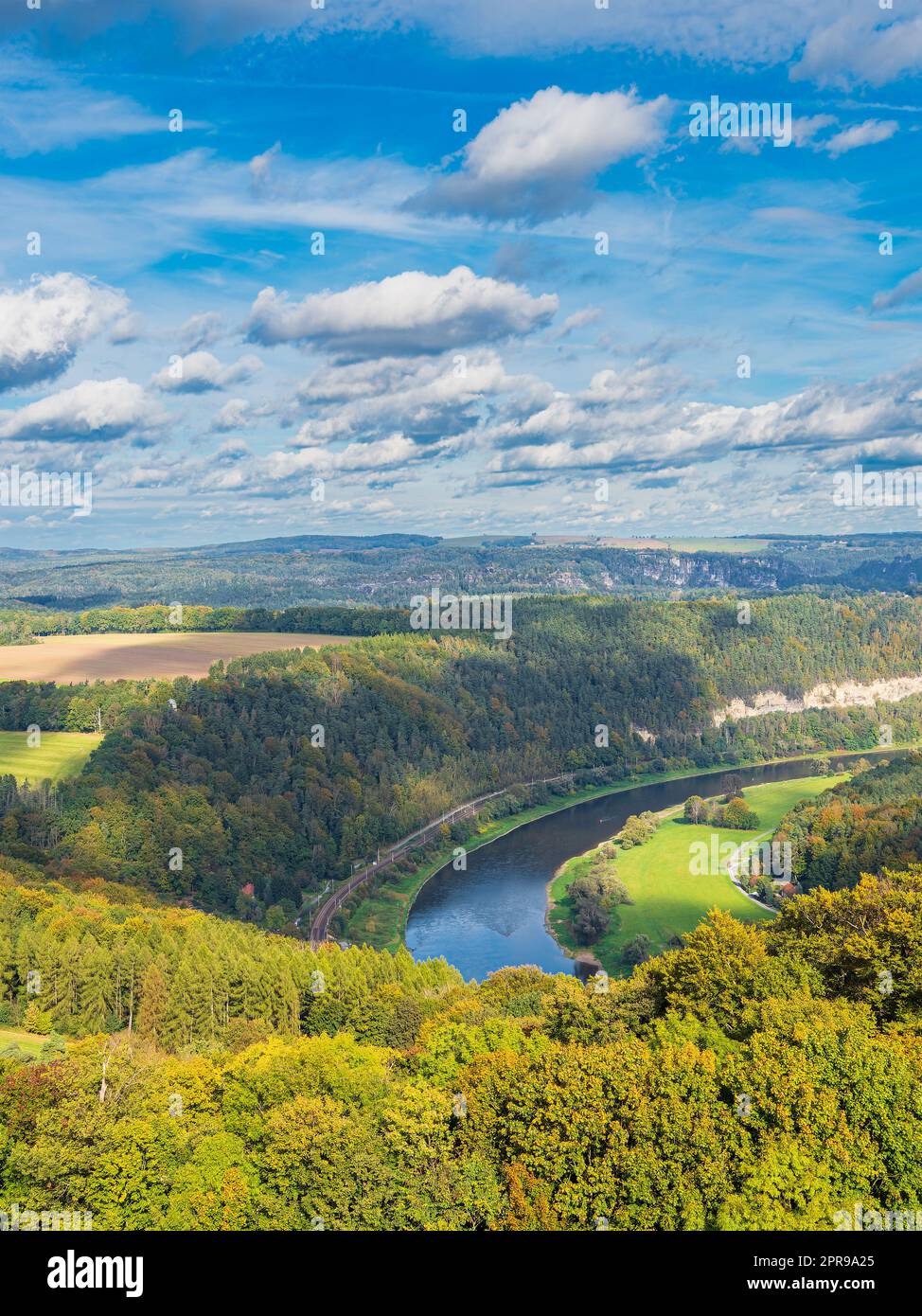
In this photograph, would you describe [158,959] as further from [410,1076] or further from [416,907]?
[416,907]

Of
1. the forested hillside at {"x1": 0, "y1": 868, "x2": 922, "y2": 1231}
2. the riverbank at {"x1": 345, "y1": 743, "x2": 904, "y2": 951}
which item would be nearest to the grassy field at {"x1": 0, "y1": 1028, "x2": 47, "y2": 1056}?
the forested hillside at {"x1": 0, "y1": 868, "x2": 922, "y2": 1231}

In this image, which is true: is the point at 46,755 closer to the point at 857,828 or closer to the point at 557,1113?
the point at 857,828

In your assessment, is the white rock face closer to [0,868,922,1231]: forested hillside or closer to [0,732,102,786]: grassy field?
[0,732,102,786]: grassy field

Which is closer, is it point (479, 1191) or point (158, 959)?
point (479, 1191)

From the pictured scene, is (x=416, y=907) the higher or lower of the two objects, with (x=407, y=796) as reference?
lower

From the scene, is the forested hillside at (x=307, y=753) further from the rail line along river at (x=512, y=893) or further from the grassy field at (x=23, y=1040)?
the grassy field at (x=23, y=1040)

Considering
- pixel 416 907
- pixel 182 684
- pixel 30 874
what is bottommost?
pixel 416 907

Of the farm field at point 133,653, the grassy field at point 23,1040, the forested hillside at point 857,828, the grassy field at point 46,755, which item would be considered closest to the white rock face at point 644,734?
the farm field at point 133,653
